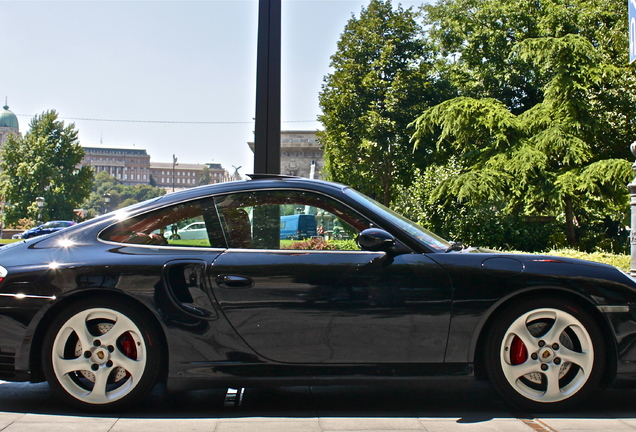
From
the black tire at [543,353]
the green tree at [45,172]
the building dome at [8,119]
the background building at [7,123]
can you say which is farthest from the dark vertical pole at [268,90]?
Result: the building dome at [8,119]

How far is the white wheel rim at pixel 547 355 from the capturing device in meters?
3.34

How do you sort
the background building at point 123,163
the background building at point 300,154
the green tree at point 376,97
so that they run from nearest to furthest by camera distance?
the green tree at point 376,97 → the background building at point 300,154 → the background building at point 123,163

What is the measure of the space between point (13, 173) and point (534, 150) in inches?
2796

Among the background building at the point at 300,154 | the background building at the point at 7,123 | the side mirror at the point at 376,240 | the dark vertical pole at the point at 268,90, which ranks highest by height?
the background building at the point at 7,123

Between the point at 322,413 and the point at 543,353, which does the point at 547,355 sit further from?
the point at 322,413

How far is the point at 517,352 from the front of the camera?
3367mm

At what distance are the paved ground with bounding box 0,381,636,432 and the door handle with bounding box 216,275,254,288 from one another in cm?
71

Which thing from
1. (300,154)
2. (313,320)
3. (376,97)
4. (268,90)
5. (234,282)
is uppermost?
(376,97)

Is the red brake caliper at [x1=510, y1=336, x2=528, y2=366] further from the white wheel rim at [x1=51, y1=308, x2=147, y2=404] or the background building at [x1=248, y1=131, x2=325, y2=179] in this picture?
the background building at [x1=248, y1=131, x2=325, y2=179]

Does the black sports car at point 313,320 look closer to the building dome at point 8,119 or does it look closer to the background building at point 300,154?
the background building at point 300,154

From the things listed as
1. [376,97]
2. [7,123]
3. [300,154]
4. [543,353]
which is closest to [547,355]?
[543,353]

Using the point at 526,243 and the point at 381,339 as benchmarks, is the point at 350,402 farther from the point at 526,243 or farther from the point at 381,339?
the point at 526,243

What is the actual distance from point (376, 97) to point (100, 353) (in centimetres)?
3395

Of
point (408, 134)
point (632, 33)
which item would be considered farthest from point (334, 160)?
point (632, 33)
